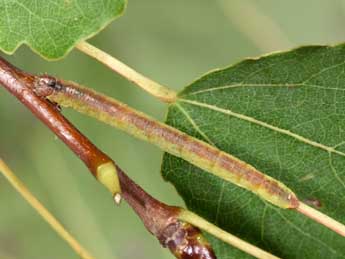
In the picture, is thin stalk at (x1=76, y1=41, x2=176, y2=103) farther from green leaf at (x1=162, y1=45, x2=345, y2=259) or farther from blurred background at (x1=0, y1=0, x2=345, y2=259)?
blurred background at (x1=0, y1=0, x2=345, y2=259)

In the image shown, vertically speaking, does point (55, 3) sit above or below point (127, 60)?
above

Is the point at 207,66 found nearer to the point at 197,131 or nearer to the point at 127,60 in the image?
the point at 127,60

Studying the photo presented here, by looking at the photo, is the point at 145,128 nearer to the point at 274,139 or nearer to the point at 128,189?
the point at 128,189

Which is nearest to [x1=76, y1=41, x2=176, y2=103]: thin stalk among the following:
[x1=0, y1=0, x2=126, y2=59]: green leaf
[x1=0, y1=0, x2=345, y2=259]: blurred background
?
[x1=0, y1=0, x2=126, y2=59]: green leaf

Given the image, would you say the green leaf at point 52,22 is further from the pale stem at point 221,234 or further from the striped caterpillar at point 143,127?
the pale stem at point 221,234

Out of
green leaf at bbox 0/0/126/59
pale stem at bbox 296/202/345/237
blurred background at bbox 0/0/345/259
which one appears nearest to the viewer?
pale stem at bbox 296/202/345/237

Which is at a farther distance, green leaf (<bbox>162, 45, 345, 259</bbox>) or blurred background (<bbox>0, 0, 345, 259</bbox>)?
blurred background (<bbox>0, 0, 345, 259</bbox>)

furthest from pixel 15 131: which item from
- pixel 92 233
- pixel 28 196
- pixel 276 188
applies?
pixel 276 188
